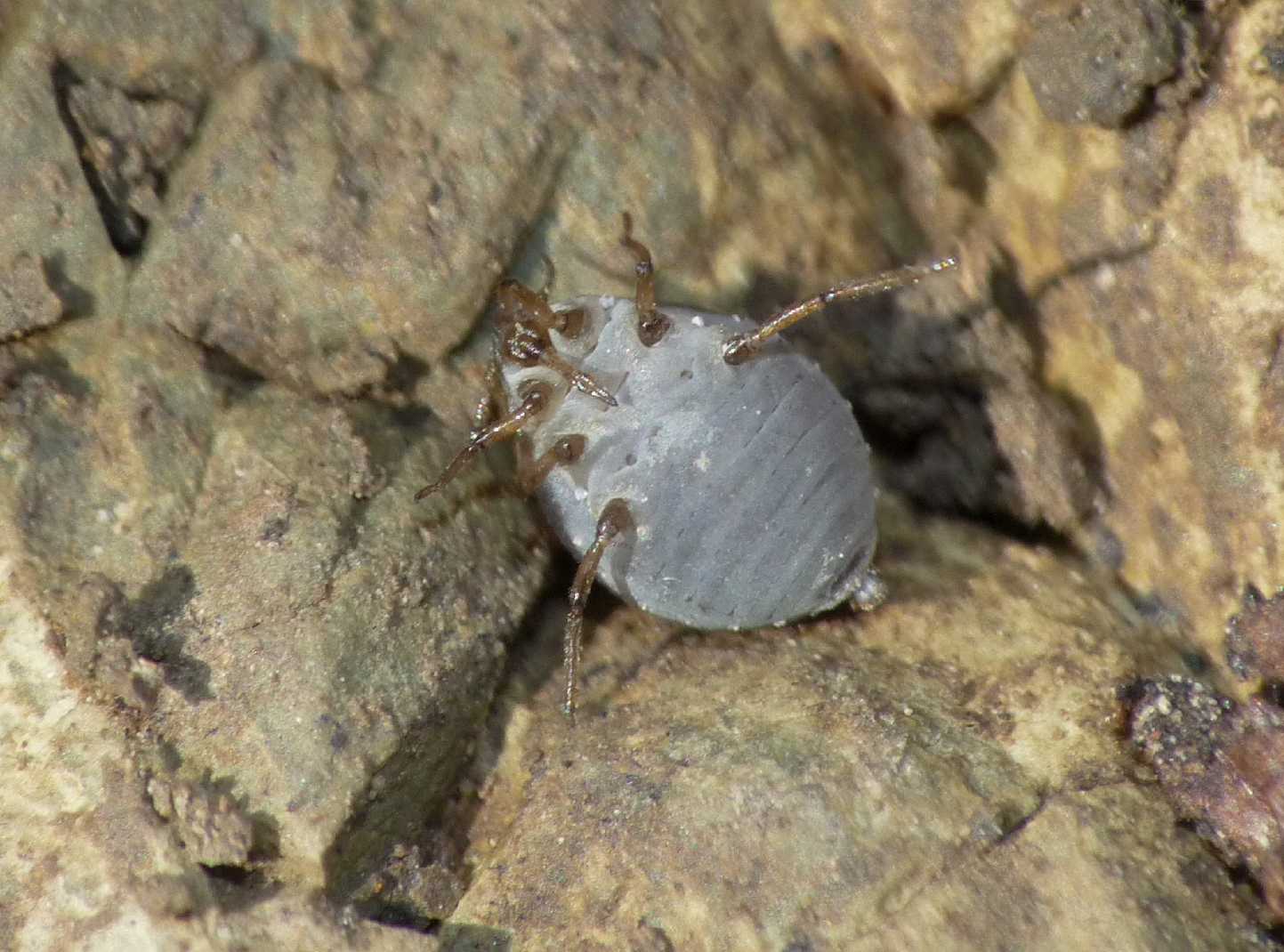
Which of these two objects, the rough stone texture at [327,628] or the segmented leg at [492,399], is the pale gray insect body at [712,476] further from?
the rough stone texture at [327,628]

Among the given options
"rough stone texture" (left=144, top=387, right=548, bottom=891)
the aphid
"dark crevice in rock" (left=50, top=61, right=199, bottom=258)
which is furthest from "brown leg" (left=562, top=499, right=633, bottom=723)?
"dark crevice in rock" (left=50, top=61, right=199, bottom=258)

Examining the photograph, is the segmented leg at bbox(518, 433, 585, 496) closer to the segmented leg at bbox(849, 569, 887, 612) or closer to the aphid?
the aphid

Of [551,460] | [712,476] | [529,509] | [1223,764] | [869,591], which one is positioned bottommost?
[1223,764]

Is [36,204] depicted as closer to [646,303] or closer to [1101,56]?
[646,303]

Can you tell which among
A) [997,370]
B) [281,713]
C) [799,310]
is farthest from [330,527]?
[997,370]

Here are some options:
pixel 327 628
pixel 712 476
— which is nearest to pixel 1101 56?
pixel 712 476
